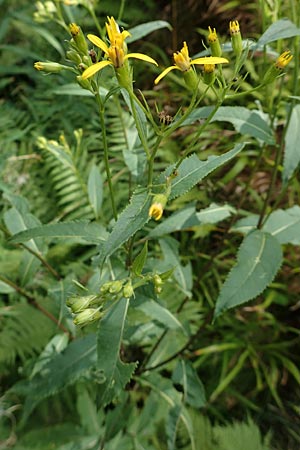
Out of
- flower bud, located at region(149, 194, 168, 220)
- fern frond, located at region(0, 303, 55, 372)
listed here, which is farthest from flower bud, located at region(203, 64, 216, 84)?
fern frond, located at region(0, 303, 55, 372)

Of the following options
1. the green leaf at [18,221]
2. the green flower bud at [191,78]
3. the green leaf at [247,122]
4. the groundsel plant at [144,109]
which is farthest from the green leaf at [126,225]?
the green leaf at [18,221]

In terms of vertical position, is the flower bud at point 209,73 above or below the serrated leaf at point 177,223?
above

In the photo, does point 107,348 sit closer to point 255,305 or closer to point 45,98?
point 255,305

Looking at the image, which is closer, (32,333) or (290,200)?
(32,333)

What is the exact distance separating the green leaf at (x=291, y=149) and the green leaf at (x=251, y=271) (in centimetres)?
17

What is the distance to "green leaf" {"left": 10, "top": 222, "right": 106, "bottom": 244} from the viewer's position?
1.10 meters

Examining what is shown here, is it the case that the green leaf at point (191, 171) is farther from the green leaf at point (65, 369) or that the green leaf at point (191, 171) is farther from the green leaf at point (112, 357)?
the green leaf at point (65, 369)

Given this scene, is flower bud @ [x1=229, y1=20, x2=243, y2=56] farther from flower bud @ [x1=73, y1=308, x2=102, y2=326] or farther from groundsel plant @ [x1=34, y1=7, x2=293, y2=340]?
flower bud @ [x1=73, y1=308, x2=102, y2=326]

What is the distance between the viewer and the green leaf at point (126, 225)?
2.83 feet

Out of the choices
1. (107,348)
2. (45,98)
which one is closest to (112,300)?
(107,348)

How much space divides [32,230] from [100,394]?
39 cm

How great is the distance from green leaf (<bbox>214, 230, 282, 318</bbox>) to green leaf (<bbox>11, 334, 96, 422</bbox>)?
1.37 feet

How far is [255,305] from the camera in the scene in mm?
2143

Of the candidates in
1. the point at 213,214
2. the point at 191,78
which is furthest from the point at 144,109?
the point at 213,214
